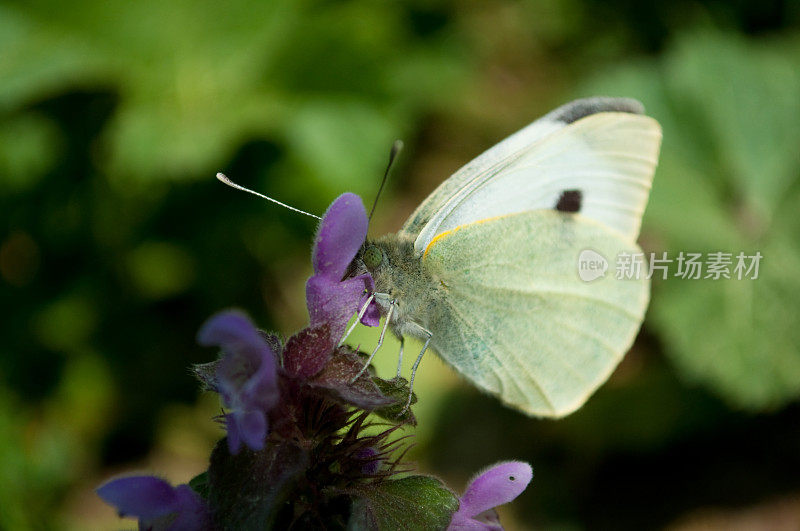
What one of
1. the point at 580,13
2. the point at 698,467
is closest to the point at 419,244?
the point at 698,467

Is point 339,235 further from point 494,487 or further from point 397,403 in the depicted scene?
point 494,487

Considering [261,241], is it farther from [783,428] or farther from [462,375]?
[783,428]

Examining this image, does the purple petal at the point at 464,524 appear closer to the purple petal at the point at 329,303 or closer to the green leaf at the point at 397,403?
the green leaf at the point at 397,403

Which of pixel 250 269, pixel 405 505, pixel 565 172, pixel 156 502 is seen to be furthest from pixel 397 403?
pixel 250 269

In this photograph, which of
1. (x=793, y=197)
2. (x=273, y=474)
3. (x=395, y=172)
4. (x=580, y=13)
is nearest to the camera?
(x=273, y=474)

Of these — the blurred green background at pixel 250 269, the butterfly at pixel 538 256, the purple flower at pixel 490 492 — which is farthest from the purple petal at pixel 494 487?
the blurred green background at pixel 250 269

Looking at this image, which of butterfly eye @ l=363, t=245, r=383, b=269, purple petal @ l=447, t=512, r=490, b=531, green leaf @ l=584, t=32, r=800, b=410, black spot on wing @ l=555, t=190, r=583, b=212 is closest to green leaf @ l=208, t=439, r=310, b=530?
purple petal @ l=447, t=512, r=490, b=531
